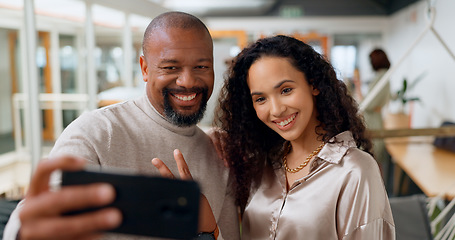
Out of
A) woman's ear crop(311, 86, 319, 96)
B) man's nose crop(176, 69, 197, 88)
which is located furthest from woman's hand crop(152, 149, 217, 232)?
woman's ear crop(311, 86, 319, 96)

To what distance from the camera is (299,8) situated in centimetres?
979

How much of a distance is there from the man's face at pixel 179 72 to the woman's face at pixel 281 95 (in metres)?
0.15

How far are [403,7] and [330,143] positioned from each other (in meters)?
7.40

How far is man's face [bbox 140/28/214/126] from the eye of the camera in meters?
1.17

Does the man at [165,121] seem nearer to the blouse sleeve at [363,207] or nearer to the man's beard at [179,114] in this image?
the man's beard at [179,114]

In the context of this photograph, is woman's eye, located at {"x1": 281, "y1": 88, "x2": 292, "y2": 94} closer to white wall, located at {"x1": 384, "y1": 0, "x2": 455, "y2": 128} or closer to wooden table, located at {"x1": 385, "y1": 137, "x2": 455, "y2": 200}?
wooden table, located at {"x1": 385, "y1": 137, "x2": 455, "y2": 200}

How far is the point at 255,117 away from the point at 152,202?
1018mm

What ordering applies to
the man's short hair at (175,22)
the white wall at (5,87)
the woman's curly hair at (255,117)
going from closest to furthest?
the man's short hair at (175,22)
the woman's curly hair at (255,117)
the white wall at (5,87)

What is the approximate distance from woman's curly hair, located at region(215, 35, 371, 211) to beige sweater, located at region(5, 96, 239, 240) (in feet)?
0.28

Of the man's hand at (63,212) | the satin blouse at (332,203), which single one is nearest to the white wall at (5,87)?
the satin blouse at (332,203)

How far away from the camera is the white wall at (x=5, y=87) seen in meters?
3.14

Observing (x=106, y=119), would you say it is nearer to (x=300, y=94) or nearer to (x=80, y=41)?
(x=300, y=94)

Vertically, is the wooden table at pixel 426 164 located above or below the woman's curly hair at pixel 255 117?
below

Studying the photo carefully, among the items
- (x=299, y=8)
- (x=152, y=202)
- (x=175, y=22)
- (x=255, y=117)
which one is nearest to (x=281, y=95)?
(x=255, y=117)
